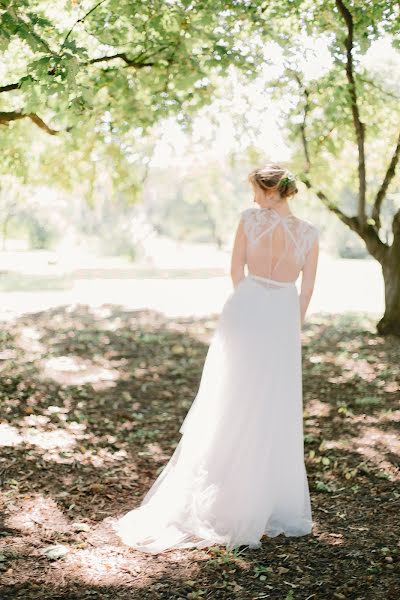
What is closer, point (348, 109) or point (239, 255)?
point (239, 255)

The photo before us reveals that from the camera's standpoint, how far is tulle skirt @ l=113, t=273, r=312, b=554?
4.53 meters

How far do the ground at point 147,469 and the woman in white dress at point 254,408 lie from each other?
27 cm

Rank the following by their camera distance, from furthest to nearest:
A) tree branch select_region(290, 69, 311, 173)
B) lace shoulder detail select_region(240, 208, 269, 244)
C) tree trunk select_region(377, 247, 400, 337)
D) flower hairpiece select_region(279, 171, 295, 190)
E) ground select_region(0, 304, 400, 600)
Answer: tree trunk select_region(377, 247, 400, 337), tree branch select_region(290, 69, 311, 173), lace shoulder detail select_region(240, 208, 269, 244), flower hairpiece select_region(279, 171, 295, 190), ground select_region(0, 304, 400, 600)

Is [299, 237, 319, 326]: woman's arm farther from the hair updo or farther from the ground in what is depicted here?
Result: the ground

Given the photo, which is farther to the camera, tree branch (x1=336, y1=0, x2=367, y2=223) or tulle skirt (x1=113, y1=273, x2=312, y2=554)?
tree branch (x1=336, y1=0, x2=367, y2=223)

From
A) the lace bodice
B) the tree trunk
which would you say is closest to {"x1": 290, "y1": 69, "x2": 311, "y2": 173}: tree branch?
the tree trunk

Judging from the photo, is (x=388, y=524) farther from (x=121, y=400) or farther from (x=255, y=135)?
A: (x=255, y=135)

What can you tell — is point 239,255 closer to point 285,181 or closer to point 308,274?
point 308,274

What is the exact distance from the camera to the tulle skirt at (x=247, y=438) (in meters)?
4.53

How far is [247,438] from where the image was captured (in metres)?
4.63

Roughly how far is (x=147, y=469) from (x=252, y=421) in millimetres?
1745

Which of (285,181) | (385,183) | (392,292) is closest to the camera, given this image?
(285,181)

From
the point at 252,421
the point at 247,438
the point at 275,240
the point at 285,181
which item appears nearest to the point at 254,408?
the point at 252,421

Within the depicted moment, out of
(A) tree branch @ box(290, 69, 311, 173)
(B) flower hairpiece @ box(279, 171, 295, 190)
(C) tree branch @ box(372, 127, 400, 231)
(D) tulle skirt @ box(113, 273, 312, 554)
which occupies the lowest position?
(D) tulle skirt @ box(113, 273, 312, 554)
